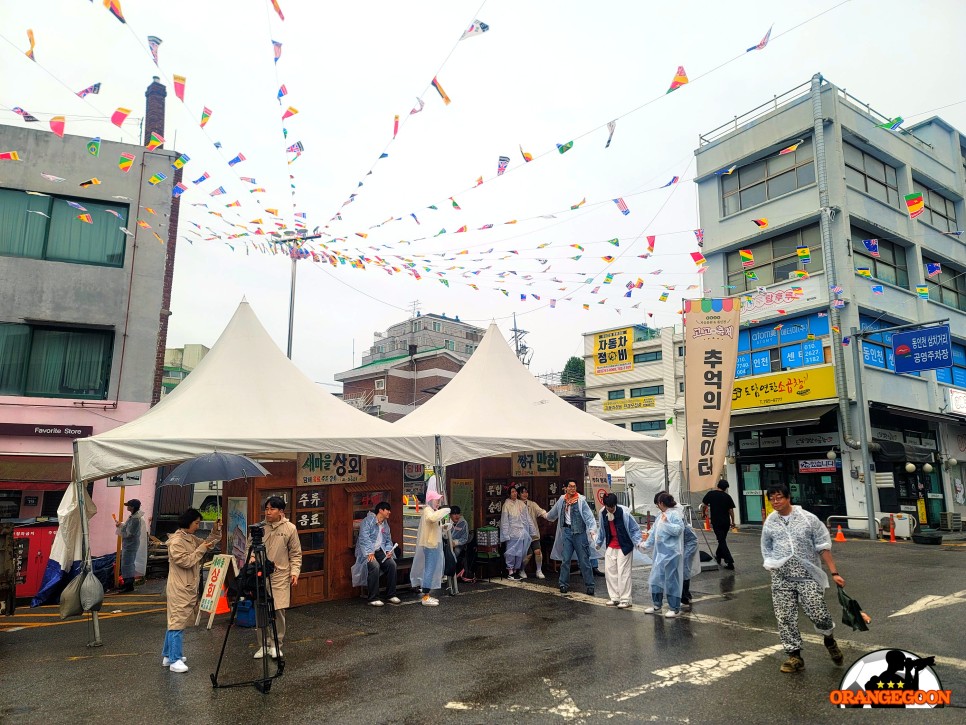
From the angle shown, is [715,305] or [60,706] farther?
[715,305]

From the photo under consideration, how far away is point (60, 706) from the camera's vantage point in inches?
211

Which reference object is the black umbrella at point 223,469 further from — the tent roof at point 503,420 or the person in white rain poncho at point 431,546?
the tent roof at point 503,420

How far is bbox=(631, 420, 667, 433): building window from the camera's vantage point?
4109 cm

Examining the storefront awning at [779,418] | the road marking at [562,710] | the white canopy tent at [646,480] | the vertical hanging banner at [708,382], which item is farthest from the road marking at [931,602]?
the white canopy tent at [646,480]

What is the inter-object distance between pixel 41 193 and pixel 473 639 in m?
13.7

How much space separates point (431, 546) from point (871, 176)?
22.4m

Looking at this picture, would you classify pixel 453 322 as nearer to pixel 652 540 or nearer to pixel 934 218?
pixel 934 218

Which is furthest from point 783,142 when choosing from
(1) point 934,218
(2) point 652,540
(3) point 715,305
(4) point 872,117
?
(2) point 652,540

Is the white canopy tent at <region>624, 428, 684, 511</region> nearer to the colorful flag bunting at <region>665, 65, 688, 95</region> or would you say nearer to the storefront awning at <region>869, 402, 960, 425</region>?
the storefront awning at <region>869, 402, 960, 425</region>

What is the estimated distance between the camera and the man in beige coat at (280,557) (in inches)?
263

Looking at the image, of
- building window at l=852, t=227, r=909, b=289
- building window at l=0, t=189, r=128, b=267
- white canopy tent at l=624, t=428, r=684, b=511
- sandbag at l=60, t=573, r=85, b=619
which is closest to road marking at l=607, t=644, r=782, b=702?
sandbag at l=60, t=573, r=85, b=619

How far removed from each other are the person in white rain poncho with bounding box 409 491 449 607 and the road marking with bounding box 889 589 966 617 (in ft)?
20.3

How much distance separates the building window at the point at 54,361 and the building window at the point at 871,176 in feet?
77.2

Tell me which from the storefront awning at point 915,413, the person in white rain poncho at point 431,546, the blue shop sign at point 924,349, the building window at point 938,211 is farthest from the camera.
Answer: the building window at point 938,211
